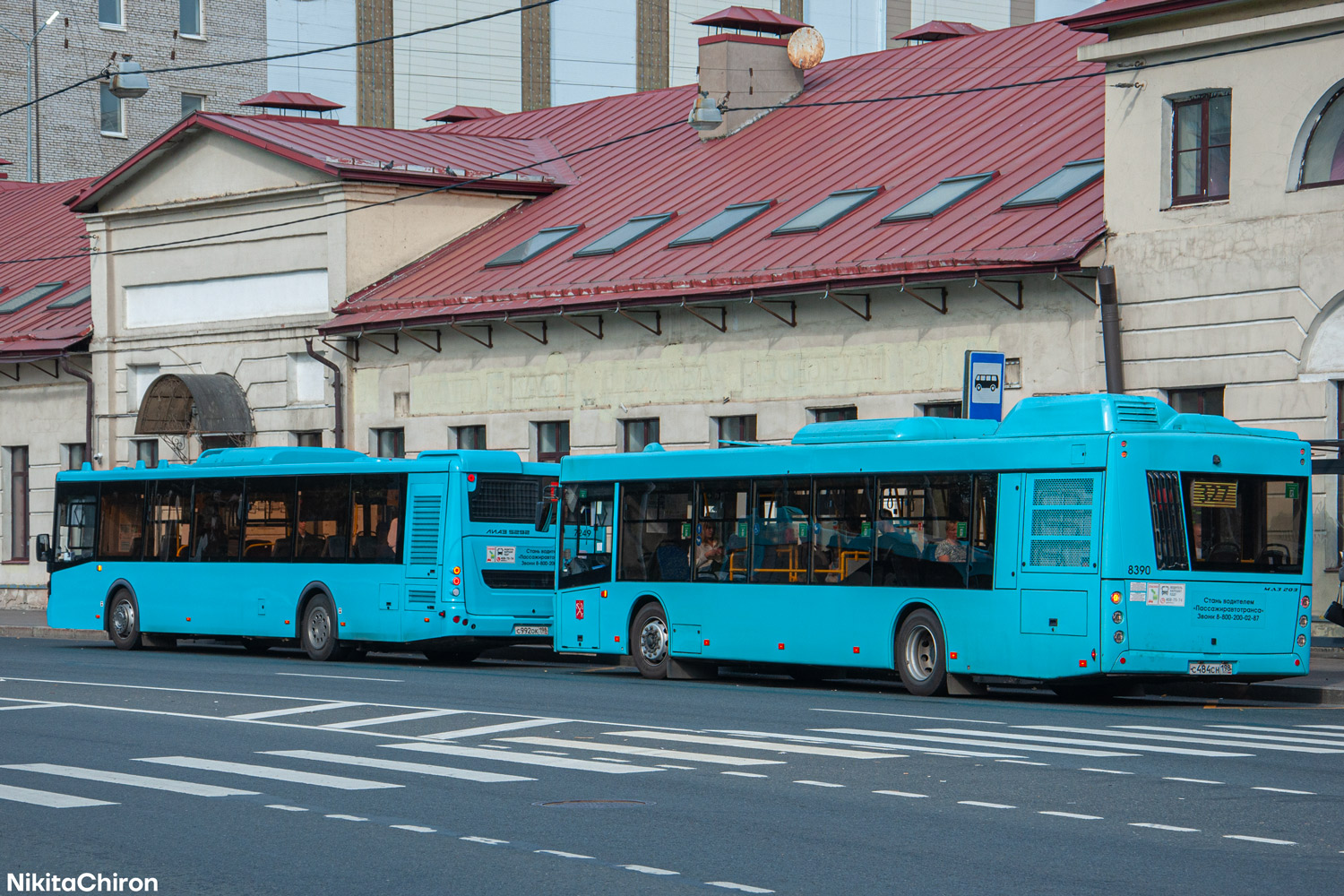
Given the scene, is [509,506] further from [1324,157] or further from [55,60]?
[55,60]

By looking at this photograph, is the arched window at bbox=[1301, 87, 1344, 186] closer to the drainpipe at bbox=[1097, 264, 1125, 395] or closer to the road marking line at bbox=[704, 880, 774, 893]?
the drainpipe at bbox=[1097, 264, 1125, 395]

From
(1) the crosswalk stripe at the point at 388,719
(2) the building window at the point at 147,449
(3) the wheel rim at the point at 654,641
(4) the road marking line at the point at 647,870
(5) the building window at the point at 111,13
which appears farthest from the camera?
(5) the building window at the point at 111,13

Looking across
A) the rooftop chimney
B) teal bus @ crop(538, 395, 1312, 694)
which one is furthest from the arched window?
the rooftop chimney

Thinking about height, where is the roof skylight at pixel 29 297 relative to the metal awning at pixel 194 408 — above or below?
above

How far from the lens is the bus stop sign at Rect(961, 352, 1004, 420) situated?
875 inches

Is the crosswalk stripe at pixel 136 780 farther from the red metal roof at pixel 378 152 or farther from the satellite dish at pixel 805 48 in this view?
the satellite dish at pixel 805 48

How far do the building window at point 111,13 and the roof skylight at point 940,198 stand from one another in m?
37.2

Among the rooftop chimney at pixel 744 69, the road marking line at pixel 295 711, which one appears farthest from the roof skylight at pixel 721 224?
the road marking line at pixel 295 711

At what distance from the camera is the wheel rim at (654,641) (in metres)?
23.2

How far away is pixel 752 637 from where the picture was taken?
22.0m

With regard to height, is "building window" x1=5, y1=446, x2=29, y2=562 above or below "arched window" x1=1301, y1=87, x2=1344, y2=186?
below

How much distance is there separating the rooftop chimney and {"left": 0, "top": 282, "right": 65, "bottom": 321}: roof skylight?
15.5 meters

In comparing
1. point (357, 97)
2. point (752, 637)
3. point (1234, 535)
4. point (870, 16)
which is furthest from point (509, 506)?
point (870, 16)

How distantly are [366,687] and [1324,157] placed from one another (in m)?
12.2
